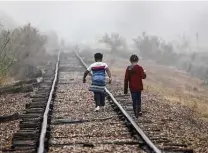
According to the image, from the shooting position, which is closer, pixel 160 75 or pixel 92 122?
pixel 92 122

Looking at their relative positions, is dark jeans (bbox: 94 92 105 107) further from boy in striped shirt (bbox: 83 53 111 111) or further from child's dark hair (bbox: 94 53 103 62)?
child's dark hair (bbox: 94 53 103 62)

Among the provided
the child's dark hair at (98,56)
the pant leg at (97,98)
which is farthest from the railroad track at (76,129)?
the child's dark hair at (98,56)

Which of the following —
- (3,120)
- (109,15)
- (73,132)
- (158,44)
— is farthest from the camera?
(109,15)

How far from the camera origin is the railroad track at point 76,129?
8.64 meters

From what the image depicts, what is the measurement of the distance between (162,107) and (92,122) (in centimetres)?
334

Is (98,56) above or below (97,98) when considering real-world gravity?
above

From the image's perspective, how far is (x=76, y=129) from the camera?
34.0ft

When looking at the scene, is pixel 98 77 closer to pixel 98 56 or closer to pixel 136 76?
pixel 98 56

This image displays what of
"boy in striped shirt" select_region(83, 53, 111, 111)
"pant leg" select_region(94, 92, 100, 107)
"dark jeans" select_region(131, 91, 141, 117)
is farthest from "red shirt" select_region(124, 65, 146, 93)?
"pant leg" select_region(94, 92, 100, 107)

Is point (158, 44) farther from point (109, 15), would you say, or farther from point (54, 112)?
point (109, 15)

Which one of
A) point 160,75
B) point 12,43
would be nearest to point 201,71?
point 160,75

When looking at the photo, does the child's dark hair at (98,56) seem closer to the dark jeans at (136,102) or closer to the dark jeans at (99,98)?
the dark jeans at (99,98)

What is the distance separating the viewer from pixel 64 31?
12912cm

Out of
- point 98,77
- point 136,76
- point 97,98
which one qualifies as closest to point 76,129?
point 136,76
